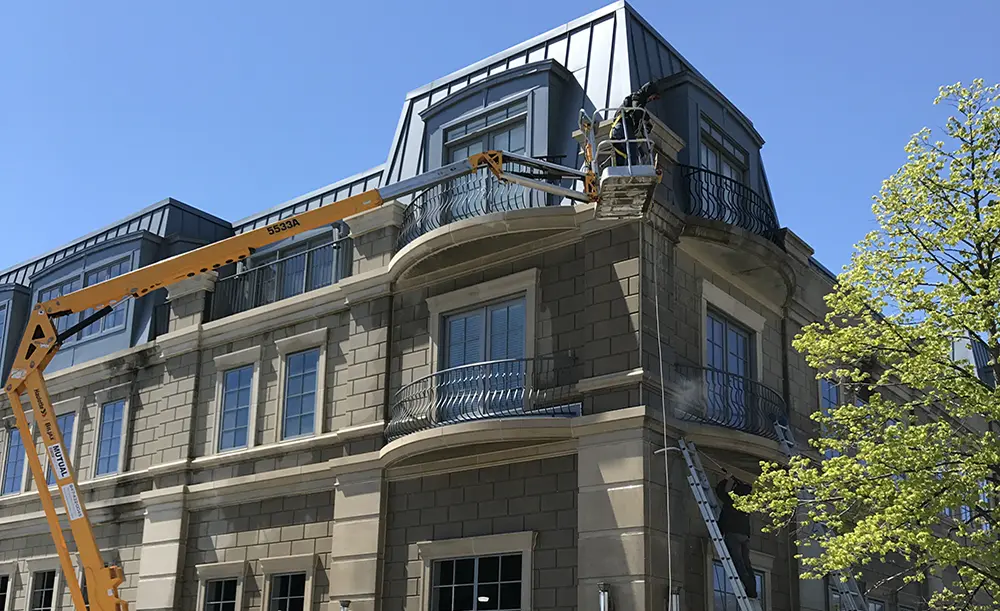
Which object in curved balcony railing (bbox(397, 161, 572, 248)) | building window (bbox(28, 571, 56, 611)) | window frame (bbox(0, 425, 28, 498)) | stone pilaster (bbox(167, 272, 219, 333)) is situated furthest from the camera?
window frame (bbox(0, 425, 28, 498))

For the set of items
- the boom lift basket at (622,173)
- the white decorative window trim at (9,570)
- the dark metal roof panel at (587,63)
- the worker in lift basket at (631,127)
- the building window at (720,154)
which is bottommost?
the white decorative window trim at (9,570)

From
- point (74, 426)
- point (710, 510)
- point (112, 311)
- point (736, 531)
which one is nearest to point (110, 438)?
point (74, 426)

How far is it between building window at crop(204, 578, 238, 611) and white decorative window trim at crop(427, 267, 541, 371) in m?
6.06

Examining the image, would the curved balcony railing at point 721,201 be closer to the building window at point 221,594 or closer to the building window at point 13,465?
the building window at point 221,594

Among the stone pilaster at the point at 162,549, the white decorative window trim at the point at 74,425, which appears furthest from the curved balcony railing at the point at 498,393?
the white decorative window trim at the point at 74,425

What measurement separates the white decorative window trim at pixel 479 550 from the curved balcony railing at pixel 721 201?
596 centimetres

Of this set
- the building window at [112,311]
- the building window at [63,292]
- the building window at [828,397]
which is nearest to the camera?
the building window at [828,397]

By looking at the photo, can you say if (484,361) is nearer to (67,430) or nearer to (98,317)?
(98,317)

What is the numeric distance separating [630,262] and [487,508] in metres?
4.40

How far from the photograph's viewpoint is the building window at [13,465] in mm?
27375

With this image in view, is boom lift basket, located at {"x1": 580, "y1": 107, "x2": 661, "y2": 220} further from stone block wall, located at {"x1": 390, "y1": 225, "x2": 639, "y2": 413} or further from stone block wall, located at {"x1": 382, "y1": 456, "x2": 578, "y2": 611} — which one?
stone block wall, located at {"x1": 382, "y1": 456, "x2": 578, "y2": 611}

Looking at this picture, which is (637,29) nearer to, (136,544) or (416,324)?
(416,324)

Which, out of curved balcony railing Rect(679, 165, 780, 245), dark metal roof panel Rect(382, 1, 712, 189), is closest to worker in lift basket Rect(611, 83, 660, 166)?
dark metal roof panel Rect(382, 1, 712, 189)

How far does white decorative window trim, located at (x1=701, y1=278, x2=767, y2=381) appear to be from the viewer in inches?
736
